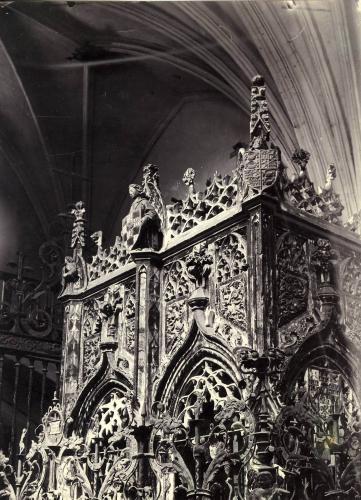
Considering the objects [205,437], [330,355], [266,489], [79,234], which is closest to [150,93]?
[79,234]

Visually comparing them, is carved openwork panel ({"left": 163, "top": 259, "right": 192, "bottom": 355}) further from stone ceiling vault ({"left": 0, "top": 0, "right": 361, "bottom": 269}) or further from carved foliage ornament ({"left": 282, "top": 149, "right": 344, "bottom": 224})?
stone ceiling vault ({"left": 0, "top": 0, "right": 361, "bottom": 269})

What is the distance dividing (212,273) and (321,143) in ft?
11.3

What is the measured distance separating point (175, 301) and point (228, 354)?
2.92 feet

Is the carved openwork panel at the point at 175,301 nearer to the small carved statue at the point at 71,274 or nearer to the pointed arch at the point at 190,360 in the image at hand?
the pointed arch at the point at 190,360

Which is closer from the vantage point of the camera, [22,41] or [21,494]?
[21,494]

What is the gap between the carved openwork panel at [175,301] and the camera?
6.57m

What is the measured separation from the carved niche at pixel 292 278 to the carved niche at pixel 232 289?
24 cm

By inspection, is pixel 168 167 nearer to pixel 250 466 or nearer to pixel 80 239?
pixel 80 239

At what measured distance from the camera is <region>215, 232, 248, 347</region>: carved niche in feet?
19.7

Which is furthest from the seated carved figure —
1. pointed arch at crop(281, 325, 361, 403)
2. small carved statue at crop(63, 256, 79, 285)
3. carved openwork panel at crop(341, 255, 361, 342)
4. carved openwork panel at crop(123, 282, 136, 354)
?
pointed arch at crop(281, 325, 361, 403)

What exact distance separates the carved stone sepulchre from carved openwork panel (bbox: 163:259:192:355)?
0.4 inches

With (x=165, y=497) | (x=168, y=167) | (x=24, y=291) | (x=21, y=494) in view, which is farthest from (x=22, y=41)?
(x=165, y=497)

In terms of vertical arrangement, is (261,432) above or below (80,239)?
below

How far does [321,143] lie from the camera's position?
367 inches
